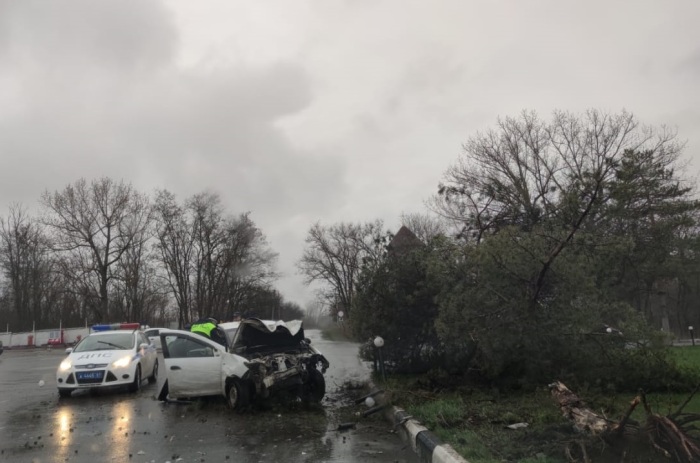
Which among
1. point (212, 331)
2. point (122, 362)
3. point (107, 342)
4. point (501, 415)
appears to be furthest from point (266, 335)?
point (501, 415)

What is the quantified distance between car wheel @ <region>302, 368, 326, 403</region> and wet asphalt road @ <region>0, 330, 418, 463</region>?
0.23 metres

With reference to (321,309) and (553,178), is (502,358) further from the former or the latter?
(321,309)

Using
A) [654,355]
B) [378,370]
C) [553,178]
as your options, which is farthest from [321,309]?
[654,355]

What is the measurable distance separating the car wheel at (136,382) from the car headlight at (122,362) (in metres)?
0.34

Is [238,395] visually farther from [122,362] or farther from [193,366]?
[122,362]

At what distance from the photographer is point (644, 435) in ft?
15.7

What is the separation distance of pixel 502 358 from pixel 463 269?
1862 millimetres

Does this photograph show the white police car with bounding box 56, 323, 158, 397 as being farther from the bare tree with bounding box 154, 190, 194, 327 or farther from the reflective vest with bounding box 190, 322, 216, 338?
the bare tree with bounding box 154, 190, 194, 327

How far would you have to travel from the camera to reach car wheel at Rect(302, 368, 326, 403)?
33.4ft

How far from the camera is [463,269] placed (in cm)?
1023

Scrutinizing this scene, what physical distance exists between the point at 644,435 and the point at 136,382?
1092 cm

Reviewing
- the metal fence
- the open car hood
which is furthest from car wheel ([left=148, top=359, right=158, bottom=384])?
the metal fence

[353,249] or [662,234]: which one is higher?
[353,249]

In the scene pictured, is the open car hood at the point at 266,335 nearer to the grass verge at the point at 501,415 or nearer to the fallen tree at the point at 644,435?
the grass verge at the point at 501,415
